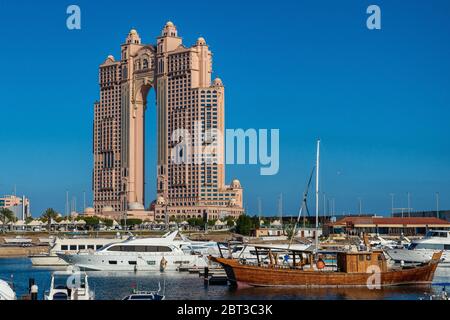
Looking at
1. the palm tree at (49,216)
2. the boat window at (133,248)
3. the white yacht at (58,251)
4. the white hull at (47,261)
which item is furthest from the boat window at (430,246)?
the palm tree at (49,216)

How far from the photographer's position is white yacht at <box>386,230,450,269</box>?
2621 inches

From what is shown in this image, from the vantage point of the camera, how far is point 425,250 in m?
66.9

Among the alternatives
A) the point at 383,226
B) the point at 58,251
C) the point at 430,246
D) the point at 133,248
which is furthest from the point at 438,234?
the point at 383,226

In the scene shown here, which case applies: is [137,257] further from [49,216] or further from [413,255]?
[49,216]

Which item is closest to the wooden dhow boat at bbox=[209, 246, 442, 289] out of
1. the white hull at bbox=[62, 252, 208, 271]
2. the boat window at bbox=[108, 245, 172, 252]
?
the white hull at bbox=[62, 252, 208, 271]

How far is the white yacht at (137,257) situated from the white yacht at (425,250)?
16.6 m

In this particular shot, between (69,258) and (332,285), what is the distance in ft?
92.5

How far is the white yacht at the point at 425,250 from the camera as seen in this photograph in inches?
2621

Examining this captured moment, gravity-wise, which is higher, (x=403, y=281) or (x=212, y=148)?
(x=212, y=148)

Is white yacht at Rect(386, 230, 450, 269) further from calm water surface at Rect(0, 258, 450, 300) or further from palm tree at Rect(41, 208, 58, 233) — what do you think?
palm tree at Rect(41, 208, 58, 233)

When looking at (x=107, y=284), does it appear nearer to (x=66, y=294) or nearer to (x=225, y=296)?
(x=225, y=296)

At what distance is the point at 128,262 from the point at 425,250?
25.1 metres

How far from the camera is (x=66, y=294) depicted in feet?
102
